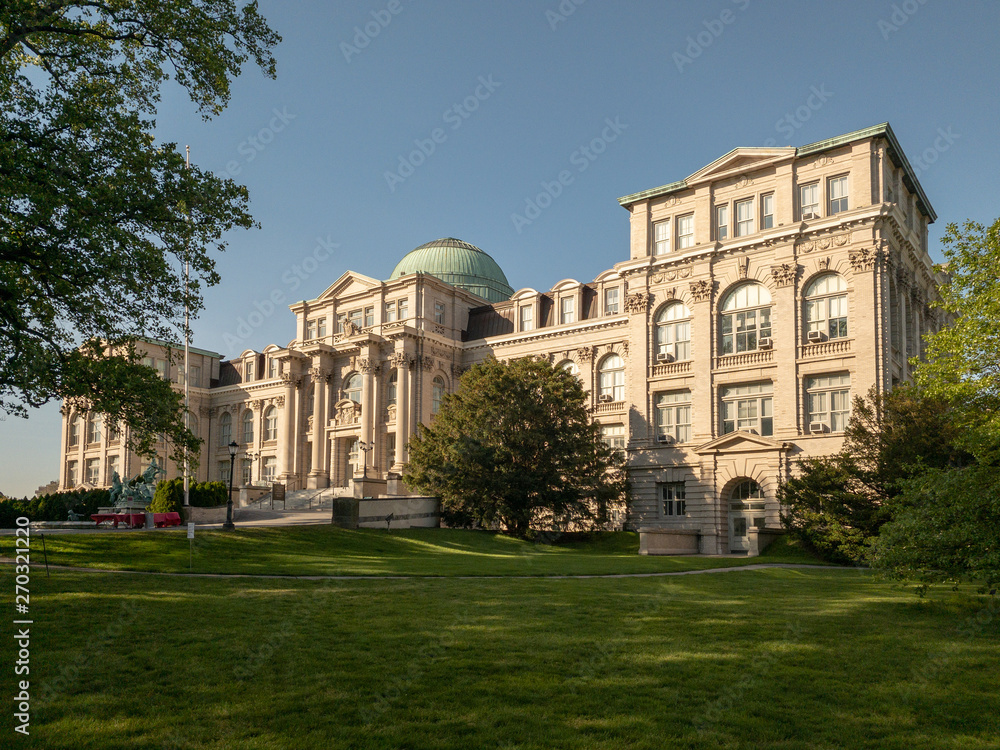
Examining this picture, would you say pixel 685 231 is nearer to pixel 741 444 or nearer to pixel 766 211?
pixel 766 211

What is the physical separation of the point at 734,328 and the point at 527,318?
2045cm

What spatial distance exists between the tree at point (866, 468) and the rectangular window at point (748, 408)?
6.24 meters

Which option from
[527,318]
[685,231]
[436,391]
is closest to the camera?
[685,231]

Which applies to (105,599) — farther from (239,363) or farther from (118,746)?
(239,363)

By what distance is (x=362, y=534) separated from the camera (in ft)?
122

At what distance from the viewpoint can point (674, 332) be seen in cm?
4872

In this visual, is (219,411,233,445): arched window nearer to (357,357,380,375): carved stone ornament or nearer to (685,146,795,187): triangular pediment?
(357,357,380,375): carved stone ornament

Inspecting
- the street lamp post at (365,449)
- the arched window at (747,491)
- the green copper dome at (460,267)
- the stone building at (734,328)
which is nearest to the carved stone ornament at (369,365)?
the stone building at (734,328)

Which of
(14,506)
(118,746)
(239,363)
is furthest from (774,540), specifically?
(239,363)

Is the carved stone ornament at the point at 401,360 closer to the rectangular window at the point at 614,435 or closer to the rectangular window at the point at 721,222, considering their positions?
the rectangular window at the point at 614,435

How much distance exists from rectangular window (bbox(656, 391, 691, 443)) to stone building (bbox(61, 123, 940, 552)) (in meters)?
0.09

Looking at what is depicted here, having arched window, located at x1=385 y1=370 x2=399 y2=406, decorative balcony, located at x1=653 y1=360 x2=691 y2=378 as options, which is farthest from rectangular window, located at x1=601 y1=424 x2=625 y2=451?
arched window, located at x1=385 y1=370 x2=399 y2=406

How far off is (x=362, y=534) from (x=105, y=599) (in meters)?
22.3

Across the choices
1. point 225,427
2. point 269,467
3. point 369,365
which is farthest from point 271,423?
point 369,365
